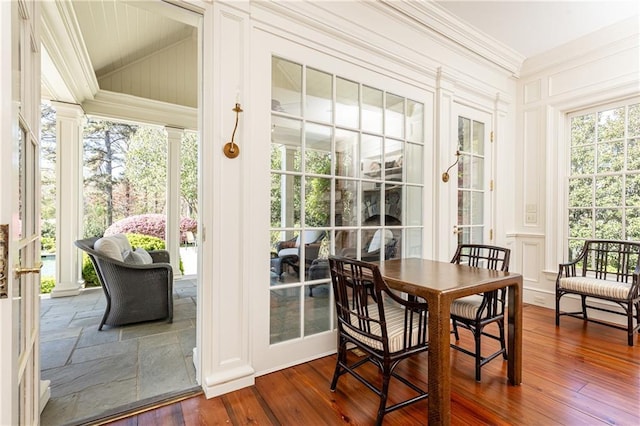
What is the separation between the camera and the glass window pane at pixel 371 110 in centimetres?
247

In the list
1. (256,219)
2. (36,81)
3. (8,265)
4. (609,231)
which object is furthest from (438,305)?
(609,231)

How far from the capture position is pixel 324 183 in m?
2.28

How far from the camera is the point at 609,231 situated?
10.3 ft

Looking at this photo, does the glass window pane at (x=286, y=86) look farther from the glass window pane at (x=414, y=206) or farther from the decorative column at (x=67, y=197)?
the decorative column at (x=67, y=197)

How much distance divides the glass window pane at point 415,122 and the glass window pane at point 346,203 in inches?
32.4

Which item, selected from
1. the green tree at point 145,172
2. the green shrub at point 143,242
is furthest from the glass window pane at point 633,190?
the green tree at point 145,172

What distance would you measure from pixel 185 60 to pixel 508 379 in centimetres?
514

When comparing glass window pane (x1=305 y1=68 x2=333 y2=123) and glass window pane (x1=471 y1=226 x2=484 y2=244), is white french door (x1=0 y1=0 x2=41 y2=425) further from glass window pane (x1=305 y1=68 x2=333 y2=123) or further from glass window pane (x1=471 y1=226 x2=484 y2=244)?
glass window pane (x1=471 y1=226 x2=484 y2=244)

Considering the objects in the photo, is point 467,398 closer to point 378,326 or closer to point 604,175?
point 378,326

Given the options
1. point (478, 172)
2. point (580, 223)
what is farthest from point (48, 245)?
point (580, 223)

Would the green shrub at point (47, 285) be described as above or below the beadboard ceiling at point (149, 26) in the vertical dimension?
below

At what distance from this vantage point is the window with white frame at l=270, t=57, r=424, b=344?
2113 millimetres

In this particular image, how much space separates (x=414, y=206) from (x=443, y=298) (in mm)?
1464

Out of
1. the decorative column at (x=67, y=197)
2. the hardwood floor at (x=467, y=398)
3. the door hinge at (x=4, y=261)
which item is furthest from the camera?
the decorative column at (x=67, y=197)
